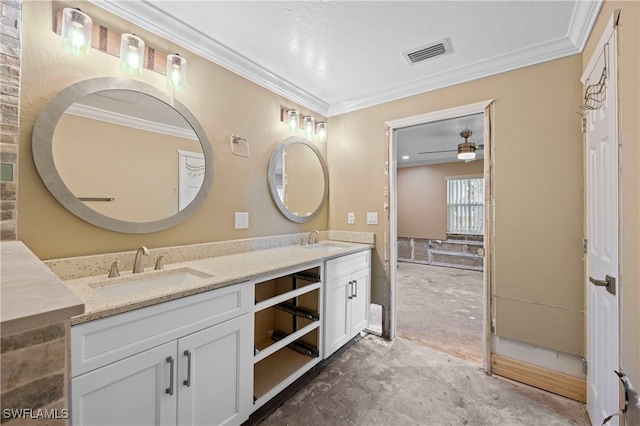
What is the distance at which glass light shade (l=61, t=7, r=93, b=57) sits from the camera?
51.2 inches

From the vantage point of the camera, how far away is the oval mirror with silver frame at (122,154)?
1.32m

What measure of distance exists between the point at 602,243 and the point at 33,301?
2.17 m

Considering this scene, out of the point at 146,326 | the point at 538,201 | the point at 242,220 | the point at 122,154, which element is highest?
the point at 122,154

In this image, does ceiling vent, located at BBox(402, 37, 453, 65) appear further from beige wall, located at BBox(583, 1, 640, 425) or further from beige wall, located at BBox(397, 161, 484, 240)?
beige wall, located at BBox(397, 161, 484, 240)

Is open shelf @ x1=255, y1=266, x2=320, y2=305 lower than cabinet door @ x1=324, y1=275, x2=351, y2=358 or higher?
higher

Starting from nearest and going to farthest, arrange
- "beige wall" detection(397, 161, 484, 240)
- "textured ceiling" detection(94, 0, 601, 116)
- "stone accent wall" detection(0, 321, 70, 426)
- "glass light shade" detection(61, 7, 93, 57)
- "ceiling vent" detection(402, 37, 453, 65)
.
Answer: "stone accent wall" detection(0, 321, 70, 426) → "glass light shade" detection(61, 7, 93, 57) → "textured ceiling" detection(94, 0, 601, 116) → "ceiling vent" detection(402, 37, 453, 65) → "beige wall" detection(397, 161, 484, 240)

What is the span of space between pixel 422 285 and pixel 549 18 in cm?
387

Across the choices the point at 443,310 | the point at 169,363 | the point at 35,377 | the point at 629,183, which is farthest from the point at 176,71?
the point at 443,310

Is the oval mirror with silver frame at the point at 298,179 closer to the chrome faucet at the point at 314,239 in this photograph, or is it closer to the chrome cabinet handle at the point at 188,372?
the chrome faucet at the point at 314,239

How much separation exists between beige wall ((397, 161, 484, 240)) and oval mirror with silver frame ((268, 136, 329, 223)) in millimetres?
4144

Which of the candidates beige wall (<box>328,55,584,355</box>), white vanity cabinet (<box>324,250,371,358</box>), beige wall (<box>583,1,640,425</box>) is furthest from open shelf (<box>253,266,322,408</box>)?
beige wall (<box>583,1,640,425</box>)

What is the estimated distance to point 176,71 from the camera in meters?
1.67

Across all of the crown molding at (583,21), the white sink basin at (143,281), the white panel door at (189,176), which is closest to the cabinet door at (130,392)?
the white sink basin at (143,281)

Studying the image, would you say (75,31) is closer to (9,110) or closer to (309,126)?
(9,110)
